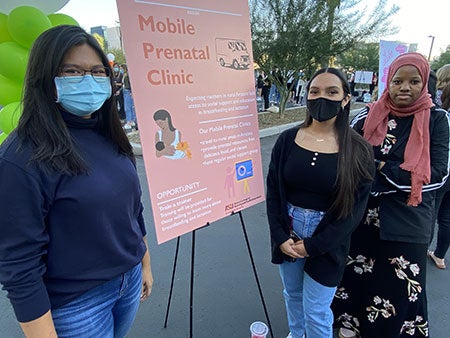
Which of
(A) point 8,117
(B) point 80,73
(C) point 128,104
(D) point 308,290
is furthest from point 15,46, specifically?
(C) point 128,104

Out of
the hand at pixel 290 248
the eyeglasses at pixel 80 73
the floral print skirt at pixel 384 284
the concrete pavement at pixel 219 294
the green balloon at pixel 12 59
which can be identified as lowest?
the concrete pavement at pixel 219 294

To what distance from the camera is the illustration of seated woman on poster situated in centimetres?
139

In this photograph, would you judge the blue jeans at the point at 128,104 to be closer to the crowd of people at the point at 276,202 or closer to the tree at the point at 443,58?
the crowd of people at the point at 276,202

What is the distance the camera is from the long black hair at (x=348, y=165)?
148cm

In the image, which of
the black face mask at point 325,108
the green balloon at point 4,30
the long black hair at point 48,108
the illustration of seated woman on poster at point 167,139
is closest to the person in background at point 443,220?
the black face mask at point 325,108

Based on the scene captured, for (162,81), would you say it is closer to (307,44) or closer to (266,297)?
(266,297)

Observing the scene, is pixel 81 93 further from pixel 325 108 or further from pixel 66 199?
pixel 325 108

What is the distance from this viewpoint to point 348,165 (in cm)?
149

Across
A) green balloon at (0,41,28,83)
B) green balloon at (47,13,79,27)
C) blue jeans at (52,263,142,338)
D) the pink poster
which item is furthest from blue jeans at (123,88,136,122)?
blue jeans at (52,263,142,338)

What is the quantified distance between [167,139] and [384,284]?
1572 millimetres

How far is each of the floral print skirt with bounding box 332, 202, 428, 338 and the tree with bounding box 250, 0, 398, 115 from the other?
7848mm

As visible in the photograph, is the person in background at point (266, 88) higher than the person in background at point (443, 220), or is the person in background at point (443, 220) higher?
the person in background at point (266, 88)

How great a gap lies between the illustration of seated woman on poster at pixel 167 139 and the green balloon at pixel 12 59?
3.42ft

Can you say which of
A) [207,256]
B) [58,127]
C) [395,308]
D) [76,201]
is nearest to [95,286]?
[76,201]
